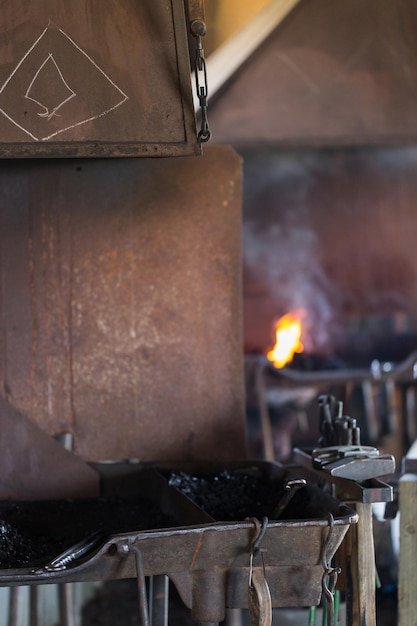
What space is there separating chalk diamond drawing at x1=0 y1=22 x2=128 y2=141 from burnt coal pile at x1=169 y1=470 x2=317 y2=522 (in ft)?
3.77

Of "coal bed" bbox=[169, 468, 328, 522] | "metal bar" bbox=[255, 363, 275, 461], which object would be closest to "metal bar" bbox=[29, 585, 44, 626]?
"coal bed" bbox=[169, 468, 328, 522]

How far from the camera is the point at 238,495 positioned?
238cm

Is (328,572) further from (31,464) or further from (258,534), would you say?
(31,464)

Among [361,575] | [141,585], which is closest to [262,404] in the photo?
[361,575]

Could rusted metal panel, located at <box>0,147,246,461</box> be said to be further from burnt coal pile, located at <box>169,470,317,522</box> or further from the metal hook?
the metal hook

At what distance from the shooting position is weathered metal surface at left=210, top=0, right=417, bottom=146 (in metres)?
4.09

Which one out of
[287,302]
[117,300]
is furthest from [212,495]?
[287,302]

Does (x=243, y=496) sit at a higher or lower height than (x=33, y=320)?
lower

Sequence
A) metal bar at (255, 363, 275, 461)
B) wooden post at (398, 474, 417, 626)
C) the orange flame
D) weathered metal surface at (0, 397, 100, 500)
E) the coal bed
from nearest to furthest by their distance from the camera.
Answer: the coal bed
wooden post at (398, 474, 417, 626)
weathered metal surface at (0, 397, 100, 500)
metal bar at (255, 363, 275, 461)
the orange flame

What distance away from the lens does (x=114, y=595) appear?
14.1 feet

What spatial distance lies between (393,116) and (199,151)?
2344mm

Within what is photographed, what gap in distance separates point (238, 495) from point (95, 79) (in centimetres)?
131

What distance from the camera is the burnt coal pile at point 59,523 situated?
80.6 inches

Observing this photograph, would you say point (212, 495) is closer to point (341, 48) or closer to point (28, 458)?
point (28, 458)
